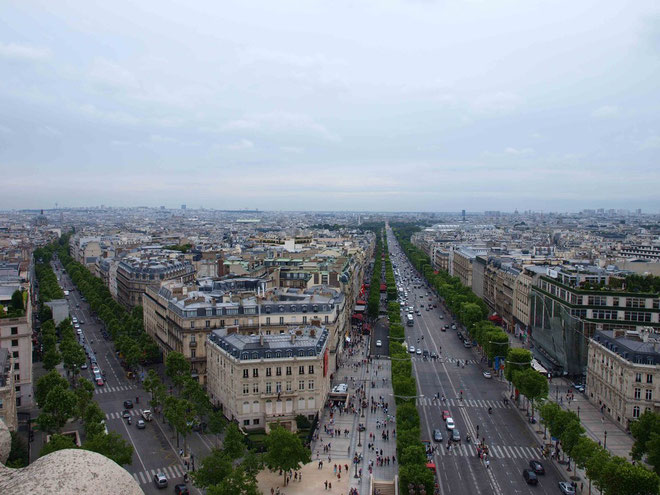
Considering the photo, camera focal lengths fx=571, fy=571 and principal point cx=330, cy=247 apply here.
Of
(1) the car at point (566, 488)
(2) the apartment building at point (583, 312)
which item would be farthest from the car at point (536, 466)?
(2) the apartment building at point (583, 312)

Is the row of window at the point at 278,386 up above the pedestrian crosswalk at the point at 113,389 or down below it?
above

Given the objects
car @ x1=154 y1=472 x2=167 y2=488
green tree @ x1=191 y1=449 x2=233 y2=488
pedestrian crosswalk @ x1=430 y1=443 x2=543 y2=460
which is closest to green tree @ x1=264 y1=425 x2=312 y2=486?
green tree @ x1=191 y1=449 x2=233 y2=488

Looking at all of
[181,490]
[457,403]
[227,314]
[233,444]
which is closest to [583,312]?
[457,403]

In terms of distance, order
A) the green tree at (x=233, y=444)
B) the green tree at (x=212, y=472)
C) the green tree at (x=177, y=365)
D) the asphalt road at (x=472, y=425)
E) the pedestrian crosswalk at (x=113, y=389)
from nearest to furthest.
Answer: the green tree at (x=212, y=472) → the green tree at (x=233, y=444) → the asphalt road at (x=472, y=425) → the green tree at (x=177, y=365) → the pedestrian crosswalk at (x=113, y=389)

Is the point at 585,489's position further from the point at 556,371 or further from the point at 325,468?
the point at 556,371

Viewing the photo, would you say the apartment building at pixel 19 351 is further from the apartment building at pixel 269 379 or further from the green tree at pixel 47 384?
the apartment building at pixel 269 379

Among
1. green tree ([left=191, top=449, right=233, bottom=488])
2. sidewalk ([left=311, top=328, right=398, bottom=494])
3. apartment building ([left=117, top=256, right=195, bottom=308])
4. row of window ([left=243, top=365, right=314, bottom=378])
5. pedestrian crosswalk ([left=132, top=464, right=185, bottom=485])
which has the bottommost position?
sidewalk ([left=311, top=328, right=398, bottom=494])

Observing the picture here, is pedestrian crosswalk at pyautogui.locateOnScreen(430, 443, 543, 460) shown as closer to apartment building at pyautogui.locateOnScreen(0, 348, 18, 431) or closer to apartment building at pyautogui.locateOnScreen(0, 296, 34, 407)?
apartment building at pyautogui.locateOnScreen(0, 348, 18, 431)
